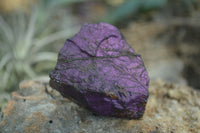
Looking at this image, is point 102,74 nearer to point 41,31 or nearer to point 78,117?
point 78,117

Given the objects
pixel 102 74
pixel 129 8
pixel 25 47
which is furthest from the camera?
pixel 129 8

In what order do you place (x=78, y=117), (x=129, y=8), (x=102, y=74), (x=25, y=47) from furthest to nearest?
(x=129, y=8) → (x=25, y=47) → (x=78, y=117) → (x=102, y=74)

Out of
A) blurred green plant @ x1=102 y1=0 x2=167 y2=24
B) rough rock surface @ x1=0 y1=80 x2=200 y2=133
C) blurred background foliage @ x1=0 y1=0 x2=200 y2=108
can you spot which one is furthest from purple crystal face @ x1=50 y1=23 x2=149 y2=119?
blurred green plant @ x1=102 y1=0 x2=167 y2=24

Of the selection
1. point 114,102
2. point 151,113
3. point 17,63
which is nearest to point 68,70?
point 114,102

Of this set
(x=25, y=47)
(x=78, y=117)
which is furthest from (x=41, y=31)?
(x=78, y=117)

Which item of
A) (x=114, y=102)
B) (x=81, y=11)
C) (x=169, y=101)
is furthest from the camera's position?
(x=81, y=11)

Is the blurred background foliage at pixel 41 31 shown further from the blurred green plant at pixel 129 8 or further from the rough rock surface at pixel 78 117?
the rough rock surface at pixel 78 117

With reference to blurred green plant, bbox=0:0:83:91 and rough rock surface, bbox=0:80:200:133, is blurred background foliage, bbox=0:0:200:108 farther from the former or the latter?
rough rock surface, bbox=0:80:200:133

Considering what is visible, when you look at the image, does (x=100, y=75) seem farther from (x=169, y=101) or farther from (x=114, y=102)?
(x=169, y=101)
